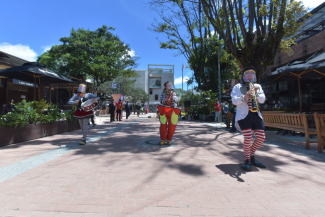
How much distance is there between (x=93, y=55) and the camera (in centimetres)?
3039

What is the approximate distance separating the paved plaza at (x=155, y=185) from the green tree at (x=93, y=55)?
84.8 ft

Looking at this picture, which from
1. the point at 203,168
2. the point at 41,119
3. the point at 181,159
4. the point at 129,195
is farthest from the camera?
the point at 41,119

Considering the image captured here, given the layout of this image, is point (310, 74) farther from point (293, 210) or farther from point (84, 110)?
point (84, 110)

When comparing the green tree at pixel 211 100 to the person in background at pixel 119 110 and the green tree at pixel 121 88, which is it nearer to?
the person in background at pixel 119 110

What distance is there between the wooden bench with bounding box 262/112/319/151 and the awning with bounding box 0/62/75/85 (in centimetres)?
829

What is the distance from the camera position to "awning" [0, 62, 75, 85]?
7.27 meters

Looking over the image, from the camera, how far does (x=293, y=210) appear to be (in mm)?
2195

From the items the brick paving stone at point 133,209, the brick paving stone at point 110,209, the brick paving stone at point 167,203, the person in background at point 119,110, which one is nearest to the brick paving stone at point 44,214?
the brick paving stone at point 110,209

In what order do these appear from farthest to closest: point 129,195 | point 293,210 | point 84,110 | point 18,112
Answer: point 18,112
point 84,110
point 129,195
point 293,210

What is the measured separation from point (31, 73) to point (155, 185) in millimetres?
7966

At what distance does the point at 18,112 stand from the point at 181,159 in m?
4.94

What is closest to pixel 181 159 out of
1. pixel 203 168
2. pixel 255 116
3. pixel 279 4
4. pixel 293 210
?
pixel 203 168

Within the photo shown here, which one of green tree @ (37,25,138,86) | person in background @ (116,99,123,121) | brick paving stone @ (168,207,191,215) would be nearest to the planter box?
brick paving stone @ (168,207,191,215)

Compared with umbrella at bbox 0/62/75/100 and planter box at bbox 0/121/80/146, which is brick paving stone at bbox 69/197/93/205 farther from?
umbrella at bbox 0/62/75/100
